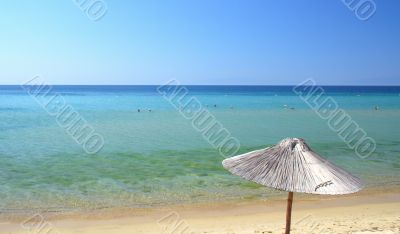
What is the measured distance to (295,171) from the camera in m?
6.36

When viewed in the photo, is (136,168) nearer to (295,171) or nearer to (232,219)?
(232,219)

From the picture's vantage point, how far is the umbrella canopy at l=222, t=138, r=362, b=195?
20.3 feet

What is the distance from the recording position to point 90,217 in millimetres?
11172

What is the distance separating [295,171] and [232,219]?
17.2 feet

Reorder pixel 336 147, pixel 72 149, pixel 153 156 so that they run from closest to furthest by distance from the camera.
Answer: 1. pixel 153 156
2. pixel 72 149
3. pixel 336 147

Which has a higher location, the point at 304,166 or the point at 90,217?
the point at 304,166

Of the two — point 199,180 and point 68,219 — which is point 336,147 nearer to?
point 199,180

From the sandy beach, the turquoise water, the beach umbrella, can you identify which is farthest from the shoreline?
the beach umbrella

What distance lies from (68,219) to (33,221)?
2.75ft

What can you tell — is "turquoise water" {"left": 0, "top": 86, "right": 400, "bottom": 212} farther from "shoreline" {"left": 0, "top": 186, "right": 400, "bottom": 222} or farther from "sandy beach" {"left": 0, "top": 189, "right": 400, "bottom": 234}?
"sandy beach" {"left": 0, "top": 189, "right": 400, "bottom": 234}

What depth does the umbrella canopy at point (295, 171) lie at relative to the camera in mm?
6184

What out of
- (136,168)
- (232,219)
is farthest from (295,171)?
(136,168)

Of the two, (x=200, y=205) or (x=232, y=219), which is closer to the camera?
(x=232, y=219)

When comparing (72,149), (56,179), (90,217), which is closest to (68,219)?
(90,217)
